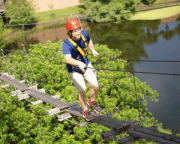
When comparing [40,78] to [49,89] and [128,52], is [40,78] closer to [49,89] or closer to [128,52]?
[49,89]

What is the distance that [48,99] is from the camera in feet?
23.8

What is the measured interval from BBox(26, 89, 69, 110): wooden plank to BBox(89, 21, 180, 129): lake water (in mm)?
13127

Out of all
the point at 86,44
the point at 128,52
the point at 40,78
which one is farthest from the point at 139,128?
the point at 128,52

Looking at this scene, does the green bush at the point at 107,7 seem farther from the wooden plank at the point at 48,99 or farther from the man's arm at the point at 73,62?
the man's arm at the point at 73,62

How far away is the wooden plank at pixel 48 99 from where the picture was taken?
6654mm

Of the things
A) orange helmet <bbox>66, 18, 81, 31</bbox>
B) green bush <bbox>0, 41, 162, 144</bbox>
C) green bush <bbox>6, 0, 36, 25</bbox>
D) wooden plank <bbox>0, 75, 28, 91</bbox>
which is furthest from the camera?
green bush <bbox>6, 0, 36, 25</bbox>

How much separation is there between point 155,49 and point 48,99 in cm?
2206

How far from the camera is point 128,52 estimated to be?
91.2ft

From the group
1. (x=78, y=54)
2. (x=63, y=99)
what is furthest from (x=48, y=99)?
(x=63, y=99)

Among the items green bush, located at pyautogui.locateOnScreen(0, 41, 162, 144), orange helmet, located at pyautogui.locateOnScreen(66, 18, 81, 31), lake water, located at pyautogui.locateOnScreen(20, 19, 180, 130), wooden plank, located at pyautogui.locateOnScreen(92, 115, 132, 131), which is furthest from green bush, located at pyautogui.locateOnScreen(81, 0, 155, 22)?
orange helmet, located at pyautogui.locateOnScreen(66, 18, 81, 31)

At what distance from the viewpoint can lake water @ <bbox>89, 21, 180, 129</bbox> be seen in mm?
20234

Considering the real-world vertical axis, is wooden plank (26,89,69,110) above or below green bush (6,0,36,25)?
below

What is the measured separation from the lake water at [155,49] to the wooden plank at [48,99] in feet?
43.1

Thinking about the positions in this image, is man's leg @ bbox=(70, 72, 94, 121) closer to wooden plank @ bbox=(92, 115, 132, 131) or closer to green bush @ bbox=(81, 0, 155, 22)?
wooden plank @ bbox=(92, 115, 132, 131)
